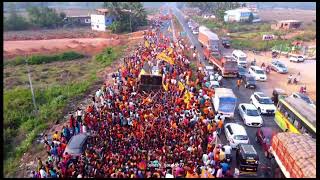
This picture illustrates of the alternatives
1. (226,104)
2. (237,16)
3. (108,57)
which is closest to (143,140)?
(226,104)

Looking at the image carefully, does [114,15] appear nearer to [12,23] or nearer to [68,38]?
[68,38]

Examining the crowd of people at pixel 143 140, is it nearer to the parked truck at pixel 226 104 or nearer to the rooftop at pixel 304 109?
the parked truck at pixel 226 104

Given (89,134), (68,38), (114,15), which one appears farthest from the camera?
(114,15)

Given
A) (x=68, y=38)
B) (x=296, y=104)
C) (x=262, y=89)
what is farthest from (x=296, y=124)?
(x=68, y=38)

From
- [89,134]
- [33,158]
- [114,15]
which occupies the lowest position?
[33,158]

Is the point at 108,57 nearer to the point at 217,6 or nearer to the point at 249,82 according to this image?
the point at 249,82

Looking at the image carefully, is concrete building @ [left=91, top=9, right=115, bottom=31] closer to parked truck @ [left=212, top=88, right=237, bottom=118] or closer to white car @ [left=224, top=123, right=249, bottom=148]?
parked truck @ [left=212, top=88, right=237, bottom=118]

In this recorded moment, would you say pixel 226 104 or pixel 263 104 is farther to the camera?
pixel 263 104
